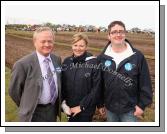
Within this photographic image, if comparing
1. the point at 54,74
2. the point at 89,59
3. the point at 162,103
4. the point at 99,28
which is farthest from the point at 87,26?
the point at 162,103

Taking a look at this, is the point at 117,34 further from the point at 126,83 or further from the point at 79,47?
the point at 126,83

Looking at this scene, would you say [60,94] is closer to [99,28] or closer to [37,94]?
[37,94]

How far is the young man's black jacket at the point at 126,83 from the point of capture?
350cm

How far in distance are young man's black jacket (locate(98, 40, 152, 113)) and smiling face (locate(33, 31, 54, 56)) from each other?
55 centimetres

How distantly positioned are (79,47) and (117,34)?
41cm

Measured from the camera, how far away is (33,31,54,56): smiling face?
3.46m

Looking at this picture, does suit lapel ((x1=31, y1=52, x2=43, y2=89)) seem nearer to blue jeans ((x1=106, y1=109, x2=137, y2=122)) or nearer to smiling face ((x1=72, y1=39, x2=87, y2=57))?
smiling face ((x1=72, y1=39, x2=87, y2=57))

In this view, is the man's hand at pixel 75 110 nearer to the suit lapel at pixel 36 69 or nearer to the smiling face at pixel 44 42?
the suit lapel at pixel 36 69

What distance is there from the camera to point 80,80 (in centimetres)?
351

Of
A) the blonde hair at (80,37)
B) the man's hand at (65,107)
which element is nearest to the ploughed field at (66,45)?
the blonde hair at (80,37)

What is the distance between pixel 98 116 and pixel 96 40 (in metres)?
0.82

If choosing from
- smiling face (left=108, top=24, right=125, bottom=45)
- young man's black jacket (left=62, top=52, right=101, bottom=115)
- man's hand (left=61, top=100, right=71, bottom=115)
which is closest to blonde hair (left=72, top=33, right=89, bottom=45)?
young man's black jacket (left=62, top=52, right=101, bottom=115)

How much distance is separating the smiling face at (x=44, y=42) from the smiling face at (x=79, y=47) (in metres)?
0.25

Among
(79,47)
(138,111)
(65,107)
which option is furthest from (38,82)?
(138,111)
